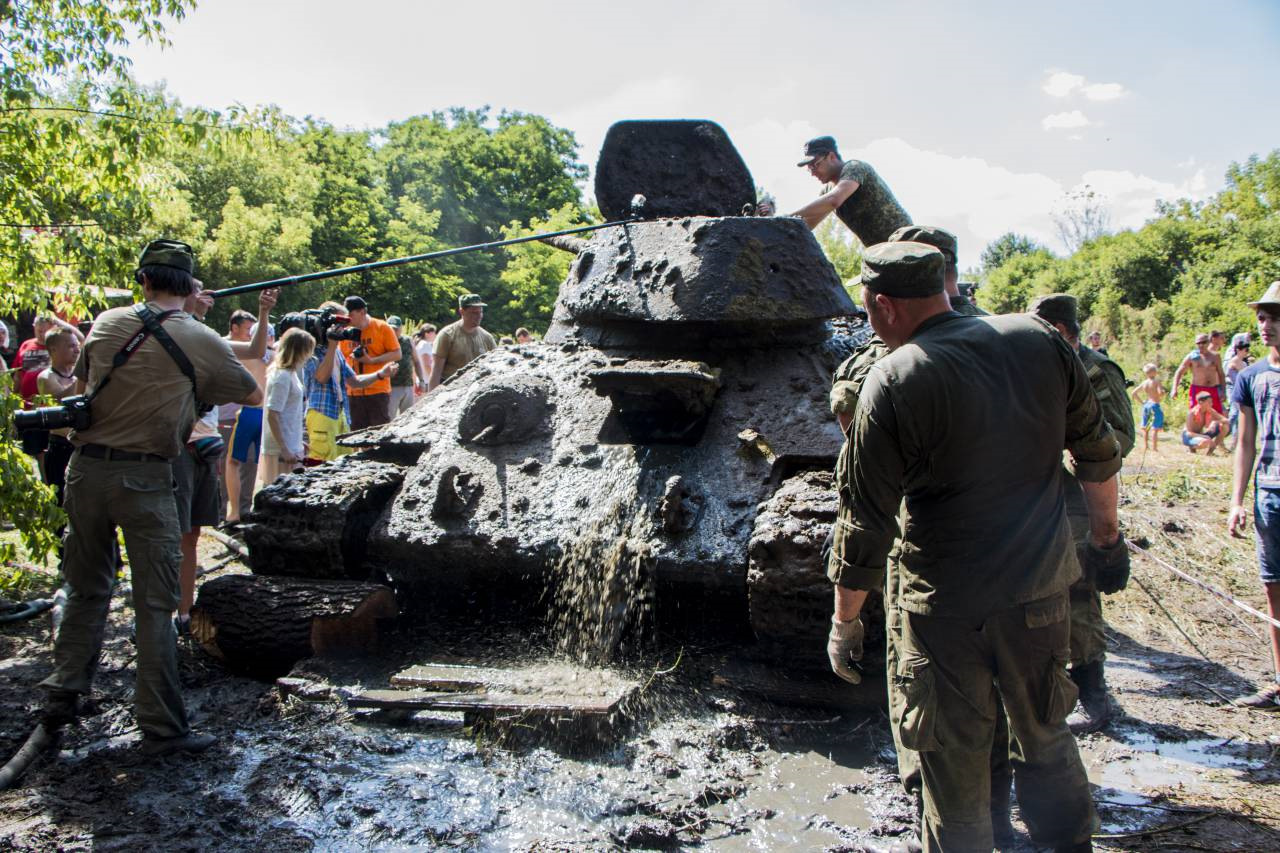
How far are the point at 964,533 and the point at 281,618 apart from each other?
334 cm

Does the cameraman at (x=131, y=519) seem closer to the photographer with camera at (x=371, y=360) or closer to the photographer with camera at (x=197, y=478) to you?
the photographer with camera at (x=197, y=478)

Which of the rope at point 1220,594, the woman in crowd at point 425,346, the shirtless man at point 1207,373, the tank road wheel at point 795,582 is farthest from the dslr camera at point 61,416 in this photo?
the shirtless man at point 1207,373

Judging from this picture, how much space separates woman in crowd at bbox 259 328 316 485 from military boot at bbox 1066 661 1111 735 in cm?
540

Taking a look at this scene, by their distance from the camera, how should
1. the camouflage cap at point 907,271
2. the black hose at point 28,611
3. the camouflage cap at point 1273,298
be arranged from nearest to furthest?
the camouflage cap at point 907,271 < the camouflage cap at point 1273,298 < the black hose at point 28,611

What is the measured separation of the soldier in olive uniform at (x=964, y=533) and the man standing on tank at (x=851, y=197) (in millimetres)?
3314

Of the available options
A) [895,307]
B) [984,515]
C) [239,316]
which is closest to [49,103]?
[239,316]

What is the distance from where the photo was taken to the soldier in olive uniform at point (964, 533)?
2637 millimetres

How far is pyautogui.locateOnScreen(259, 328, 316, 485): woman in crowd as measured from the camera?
7371 millimetres

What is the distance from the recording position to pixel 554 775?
380 centimetres

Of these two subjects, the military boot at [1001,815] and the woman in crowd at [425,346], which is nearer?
the military boot at [1001,815]

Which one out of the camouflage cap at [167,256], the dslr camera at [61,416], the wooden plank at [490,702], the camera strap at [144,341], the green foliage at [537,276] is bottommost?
the wooden plank at [490,702]

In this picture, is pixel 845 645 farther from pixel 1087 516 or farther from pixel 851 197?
pixel 851 197

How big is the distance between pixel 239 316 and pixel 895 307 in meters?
6.58

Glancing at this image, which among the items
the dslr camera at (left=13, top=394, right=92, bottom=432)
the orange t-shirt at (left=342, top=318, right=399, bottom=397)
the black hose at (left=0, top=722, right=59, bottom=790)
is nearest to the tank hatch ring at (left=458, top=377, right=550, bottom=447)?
the dslr camera at (left=13, top=394, right=92, bottom=432)
